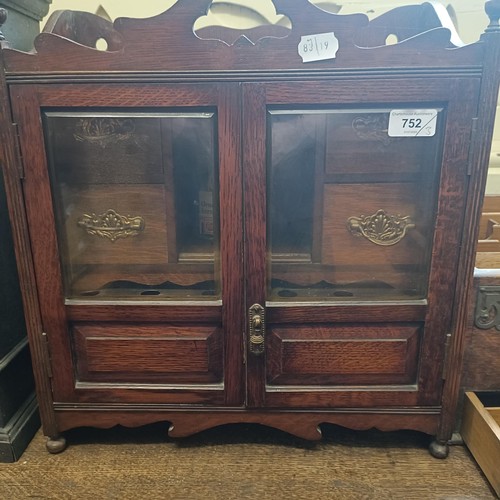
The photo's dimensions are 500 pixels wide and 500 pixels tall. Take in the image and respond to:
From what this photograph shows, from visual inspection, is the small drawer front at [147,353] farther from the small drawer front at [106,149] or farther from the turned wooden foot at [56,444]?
the small drawer front at [106,149]

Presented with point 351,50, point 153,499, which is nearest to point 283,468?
point 153,499

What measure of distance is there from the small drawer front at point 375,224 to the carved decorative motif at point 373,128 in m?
0.10

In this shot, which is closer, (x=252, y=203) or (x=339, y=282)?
(x=252, y=203)

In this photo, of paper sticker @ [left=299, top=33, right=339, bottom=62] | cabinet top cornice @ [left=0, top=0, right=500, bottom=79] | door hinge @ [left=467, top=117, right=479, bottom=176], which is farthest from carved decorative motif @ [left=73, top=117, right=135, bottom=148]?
door hinge @ [left=467, top=117, right=479, bottom=176]

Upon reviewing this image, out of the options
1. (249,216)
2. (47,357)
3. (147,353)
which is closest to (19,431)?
(47,357)

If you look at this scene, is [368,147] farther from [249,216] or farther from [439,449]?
[439,449]

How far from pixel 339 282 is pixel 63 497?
74cm

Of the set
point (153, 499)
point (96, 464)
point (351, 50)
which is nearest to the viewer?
point (351, 50)

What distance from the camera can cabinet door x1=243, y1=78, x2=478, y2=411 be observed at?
2.79 ft

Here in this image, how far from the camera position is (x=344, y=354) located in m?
0.97

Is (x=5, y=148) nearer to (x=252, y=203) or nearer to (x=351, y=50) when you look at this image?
(x=252, y=203)

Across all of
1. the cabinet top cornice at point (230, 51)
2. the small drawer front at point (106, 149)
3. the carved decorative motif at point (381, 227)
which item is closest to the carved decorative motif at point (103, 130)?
the small drawer front at point (106, 149)

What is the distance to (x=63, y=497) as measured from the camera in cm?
93

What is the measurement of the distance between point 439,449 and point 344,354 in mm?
320
